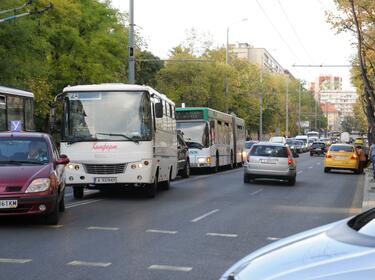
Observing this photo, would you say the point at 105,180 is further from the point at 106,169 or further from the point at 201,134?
the point at 201,134

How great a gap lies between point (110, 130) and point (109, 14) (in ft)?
98.0

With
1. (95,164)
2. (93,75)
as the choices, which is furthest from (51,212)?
(93,75)

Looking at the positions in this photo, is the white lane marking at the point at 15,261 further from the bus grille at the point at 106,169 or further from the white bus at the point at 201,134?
the white bus at the point at 201,134

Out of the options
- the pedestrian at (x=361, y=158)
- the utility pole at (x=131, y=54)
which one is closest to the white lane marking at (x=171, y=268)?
the utility pole at (x=131, y=54)

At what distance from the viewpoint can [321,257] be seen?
3.50 metres

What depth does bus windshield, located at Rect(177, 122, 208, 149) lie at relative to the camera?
29.5 meters

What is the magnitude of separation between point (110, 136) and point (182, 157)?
9.33 meters

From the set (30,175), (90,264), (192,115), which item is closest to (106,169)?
(30,175)

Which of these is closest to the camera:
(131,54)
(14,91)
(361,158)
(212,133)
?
(14,91)

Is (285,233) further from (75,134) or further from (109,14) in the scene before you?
(109,14)

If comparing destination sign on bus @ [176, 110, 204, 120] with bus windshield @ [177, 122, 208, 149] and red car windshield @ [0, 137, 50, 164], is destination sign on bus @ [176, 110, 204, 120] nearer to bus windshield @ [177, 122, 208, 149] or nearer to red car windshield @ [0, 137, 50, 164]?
bus windshield @ [177, 122, 208, 149]

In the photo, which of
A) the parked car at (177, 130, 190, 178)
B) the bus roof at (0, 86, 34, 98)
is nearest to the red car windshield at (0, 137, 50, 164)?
the bus roof at (0, 86, 34, 98)

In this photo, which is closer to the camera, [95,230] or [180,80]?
[95,230]

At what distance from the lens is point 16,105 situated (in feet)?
66.8
